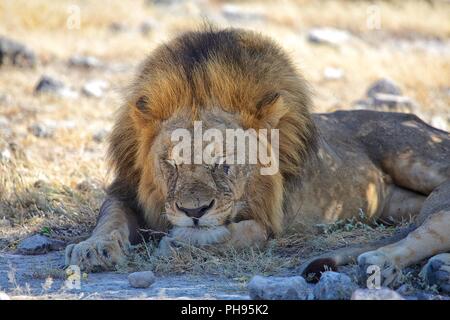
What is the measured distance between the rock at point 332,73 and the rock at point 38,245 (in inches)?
258

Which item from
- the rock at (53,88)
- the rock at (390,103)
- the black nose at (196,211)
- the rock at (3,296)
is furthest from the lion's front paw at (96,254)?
the rock at (53,88)

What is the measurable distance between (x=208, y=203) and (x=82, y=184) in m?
2.01

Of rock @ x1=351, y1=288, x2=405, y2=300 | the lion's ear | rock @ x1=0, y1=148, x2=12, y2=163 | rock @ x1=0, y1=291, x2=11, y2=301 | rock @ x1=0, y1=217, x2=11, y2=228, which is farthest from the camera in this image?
rock @ x1=0, y1=148, x2=12, y2=163

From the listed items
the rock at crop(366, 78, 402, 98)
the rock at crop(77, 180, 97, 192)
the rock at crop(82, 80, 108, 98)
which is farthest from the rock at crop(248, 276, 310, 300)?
the rock at crop(82, 80, 108, 98)

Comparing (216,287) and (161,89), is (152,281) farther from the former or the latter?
(161,89)

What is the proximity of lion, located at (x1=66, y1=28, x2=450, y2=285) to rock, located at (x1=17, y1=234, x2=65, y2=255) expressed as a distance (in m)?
0.30

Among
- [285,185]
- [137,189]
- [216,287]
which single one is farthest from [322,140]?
[216,287]

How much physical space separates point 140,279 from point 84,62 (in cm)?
793

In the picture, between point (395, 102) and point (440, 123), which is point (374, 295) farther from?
point (395, 102)

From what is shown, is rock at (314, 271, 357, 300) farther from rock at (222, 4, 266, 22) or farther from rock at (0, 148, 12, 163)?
rock at (222, 4, 266, 22)

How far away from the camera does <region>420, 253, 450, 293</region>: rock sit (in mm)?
3693

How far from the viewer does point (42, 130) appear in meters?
7.55

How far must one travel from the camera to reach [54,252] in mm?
4660

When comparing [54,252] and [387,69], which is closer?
[54,252]
